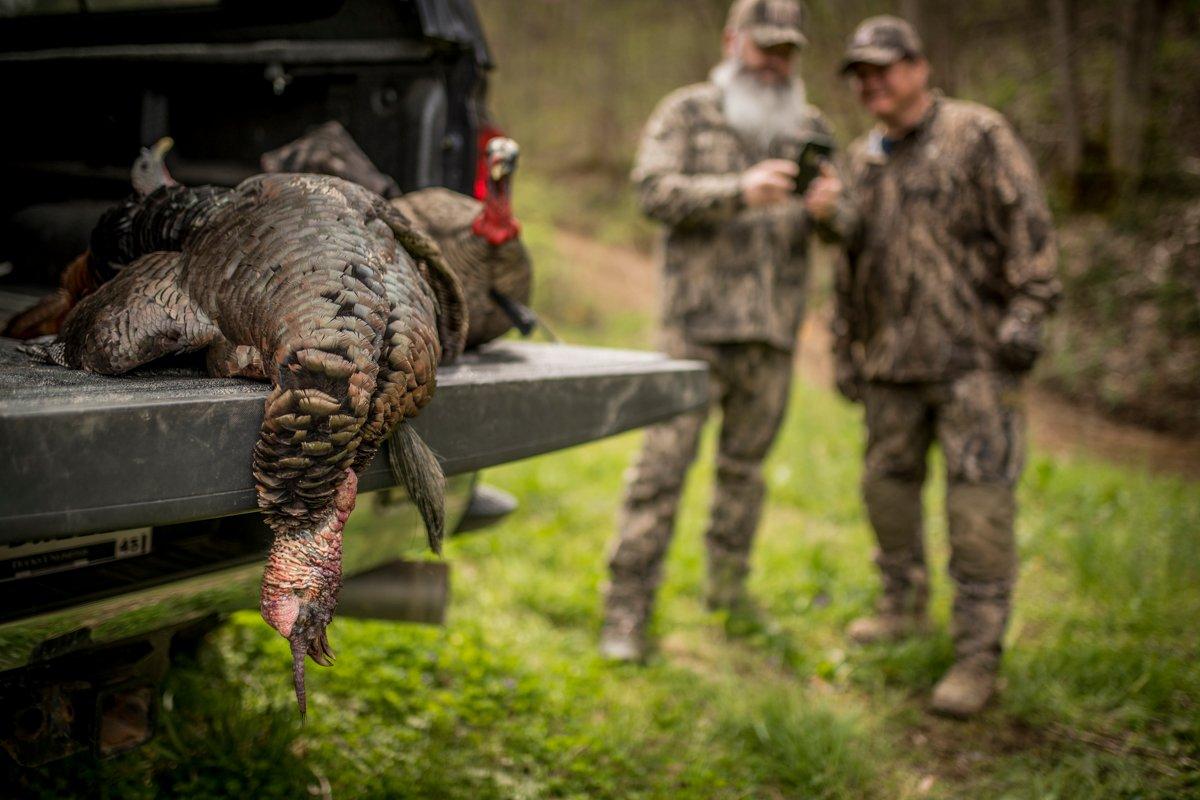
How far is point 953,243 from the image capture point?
3.96m

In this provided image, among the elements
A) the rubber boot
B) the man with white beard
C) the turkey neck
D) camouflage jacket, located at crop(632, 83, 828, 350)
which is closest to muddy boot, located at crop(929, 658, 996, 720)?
the rubber boot

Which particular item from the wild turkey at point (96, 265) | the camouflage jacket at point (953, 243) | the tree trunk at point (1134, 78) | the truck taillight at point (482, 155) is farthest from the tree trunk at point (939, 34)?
the wild turkey at point (96, 265)

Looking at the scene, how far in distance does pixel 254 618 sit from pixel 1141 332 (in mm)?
7945

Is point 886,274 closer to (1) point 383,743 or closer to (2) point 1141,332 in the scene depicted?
(1) point 383,743

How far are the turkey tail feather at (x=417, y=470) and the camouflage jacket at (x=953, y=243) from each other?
8.18ft

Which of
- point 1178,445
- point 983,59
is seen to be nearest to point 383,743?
point 1178,445

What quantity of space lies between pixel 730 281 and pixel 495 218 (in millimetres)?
1810

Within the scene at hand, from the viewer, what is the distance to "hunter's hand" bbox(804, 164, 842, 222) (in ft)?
13.4

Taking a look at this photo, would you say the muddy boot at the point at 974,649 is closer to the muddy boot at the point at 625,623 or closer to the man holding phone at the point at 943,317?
the man holding phone at the point at 943,317

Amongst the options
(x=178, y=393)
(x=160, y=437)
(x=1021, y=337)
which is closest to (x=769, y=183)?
(x=1021, y=337)

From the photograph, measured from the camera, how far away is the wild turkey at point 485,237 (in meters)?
2.78

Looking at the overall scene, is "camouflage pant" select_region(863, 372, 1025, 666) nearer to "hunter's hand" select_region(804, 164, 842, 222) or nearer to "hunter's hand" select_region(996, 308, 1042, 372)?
"hunter's hand" select_region(996, 308, 1042, 372)

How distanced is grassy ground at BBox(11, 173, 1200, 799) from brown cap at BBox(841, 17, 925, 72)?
2.38 meters

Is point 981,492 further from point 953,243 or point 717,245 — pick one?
point 717,245
